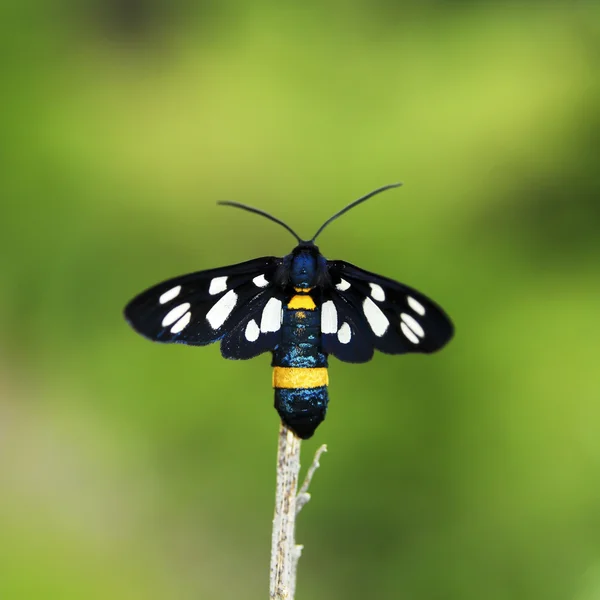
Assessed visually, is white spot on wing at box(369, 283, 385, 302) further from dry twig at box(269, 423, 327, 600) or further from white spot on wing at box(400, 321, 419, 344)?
dry twig at box(269, 423, 327, 600)

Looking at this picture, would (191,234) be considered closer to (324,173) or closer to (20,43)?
(324,173)

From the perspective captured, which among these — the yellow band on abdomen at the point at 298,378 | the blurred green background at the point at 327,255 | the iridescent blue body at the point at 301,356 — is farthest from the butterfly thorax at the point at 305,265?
the blurred green background at the point at 327,255

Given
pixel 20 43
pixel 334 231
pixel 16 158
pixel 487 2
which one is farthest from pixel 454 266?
pixel 20 43

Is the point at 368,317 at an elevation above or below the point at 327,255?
below

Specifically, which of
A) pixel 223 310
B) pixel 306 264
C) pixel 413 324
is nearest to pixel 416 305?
pixel 413 324

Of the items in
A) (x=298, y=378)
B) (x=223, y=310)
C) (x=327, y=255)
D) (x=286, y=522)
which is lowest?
(x=286, y=522)

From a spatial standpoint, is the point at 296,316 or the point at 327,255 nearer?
the point at 296,316

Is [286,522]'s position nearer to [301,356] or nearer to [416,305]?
[301,356]
